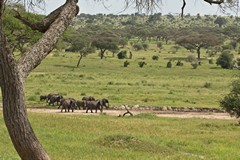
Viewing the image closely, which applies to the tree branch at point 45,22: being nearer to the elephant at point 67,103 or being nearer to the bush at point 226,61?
the elephant at point 67,103

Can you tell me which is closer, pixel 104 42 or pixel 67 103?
pixel 67 103

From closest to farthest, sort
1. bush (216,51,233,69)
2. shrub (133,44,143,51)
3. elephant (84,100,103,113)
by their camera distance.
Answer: elephant (84,100,103,113), bush (216,51,233,69), shrub (133,44,143,51)

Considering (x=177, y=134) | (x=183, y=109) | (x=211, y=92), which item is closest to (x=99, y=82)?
(x=211, y=92)

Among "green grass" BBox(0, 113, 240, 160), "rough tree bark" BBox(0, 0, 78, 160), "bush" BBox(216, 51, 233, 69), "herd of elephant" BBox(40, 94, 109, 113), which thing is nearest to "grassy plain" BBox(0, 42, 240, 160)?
"green grass" BBox(0, 113, 240, 160)

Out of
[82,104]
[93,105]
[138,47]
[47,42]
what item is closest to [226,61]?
[138,47]

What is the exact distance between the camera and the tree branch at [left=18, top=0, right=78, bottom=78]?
7453 mm

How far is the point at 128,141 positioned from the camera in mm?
15781

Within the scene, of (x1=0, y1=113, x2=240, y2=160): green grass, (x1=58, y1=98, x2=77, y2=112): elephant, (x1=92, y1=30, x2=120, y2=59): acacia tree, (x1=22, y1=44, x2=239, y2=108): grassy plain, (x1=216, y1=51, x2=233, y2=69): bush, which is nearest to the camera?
(x1=0, y1=113, x2=240, y2=160): green grass

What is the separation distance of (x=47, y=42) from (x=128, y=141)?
28.0 feet

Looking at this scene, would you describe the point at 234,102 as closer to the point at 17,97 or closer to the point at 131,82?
the point at 17,97

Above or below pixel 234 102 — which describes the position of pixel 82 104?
below

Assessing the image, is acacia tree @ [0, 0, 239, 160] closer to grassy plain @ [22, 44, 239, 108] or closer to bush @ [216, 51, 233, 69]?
grassy plain @ [22, 44, 239, 108]

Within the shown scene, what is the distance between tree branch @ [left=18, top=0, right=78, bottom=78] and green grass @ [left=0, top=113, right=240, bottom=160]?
15.5 ft

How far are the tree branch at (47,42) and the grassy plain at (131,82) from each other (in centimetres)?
2718
